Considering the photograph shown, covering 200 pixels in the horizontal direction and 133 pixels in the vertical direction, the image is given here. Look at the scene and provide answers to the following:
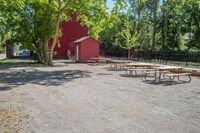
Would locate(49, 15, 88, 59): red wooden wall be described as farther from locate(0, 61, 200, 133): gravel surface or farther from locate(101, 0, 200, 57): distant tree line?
locate(0, 61, 200, 133): gravel surface

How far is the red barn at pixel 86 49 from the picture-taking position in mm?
45062

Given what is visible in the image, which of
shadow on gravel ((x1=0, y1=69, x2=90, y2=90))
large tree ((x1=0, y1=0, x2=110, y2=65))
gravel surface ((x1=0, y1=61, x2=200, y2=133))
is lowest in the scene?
shadow on gravel ((x1=0, y1=69, x2=90, y2=90))

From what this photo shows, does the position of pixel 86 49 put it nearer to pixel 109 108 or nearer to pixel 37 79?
pixel 37 79

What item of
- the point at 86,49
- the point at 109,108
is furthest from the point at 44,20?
the point at 109,108

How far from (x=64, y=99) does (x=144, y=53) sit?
31536 mm

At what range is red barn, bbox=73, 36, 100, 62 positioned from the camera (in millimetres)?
45062

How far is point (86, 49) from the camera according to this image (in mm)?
45312

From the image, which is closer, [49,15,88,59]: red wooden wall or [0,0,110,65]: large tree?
[0,0,110,65]: large tree

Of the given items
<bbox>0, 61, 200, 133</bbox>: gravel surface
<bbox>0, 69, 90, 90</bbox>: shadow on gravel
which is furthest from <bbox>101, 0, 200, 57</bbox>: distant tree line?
<bbox>0, 61, 200, 133</bbox>: gravel surface

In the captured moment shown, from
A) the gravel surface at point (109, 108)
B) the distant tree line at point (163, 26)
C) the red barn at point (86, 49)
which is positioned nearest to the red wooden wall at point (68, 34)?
the distant tree line at point (163, 26)

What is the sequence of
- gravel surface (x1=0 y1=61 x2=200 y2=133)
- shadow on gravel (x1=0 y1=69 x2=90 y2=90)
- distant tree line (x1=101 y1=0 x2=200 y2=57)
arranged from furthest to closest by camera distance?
distant tree line (x1=101 y1=0 x2=200 y2=57) → shadow on gravel (x1=0 y1=69 x2=90 y2=90) → gravel surface (x1=0 y1=61 x2=200 y2=133)

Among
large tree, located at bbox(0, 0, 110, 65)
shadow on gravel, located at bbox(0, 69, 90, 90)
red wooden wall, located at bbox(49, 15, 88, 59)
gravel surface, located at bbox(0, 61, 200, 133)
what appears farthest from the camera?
red wooden wall, located at bbox(49, 15, 88, 59)

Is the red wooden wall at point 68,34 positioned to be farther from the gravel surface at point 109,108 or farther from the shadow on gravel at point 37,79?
the gravel surface at point 109,108

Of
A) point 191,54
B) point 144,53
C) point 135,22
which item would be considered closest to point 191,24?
point 135,22
